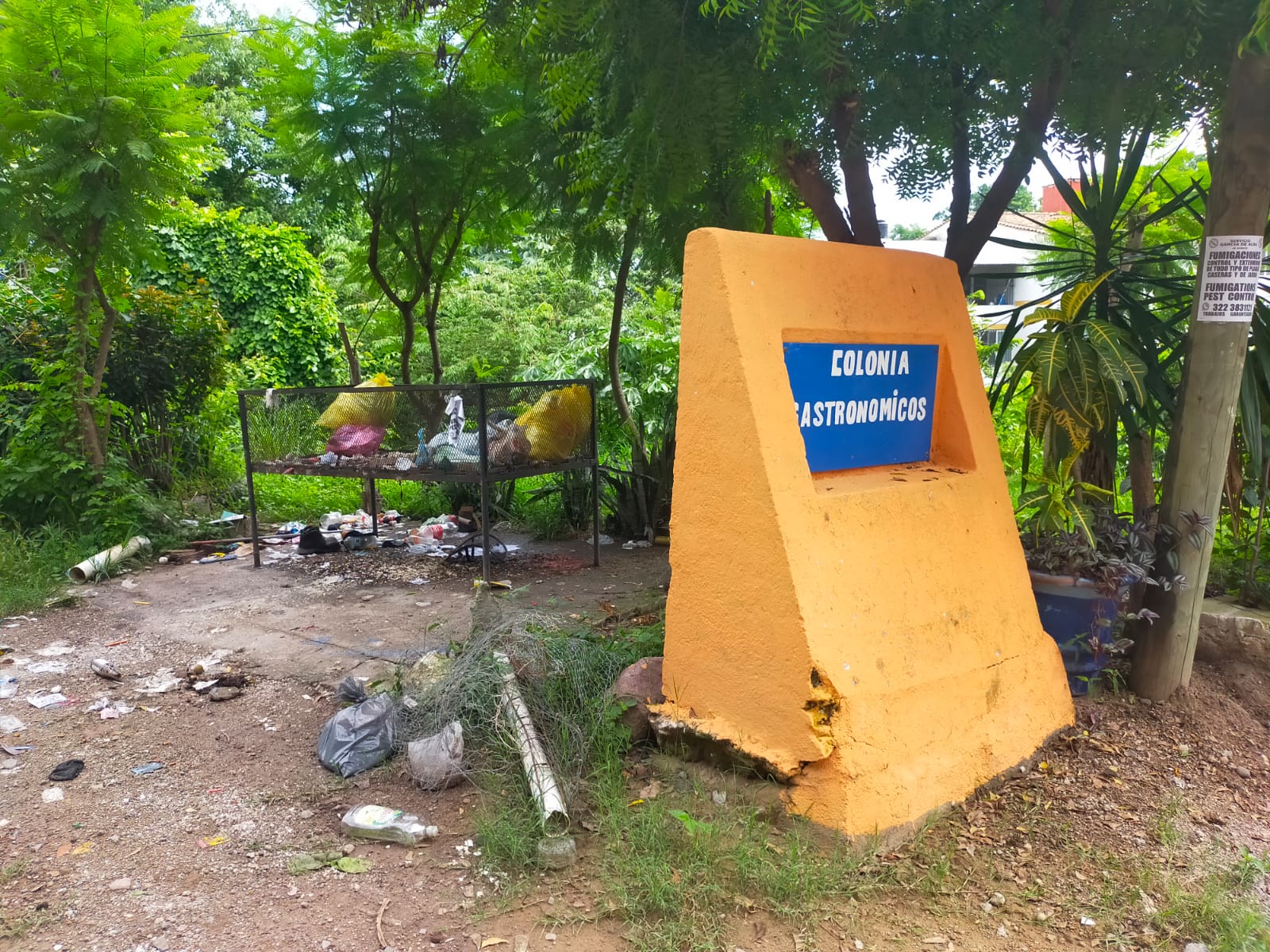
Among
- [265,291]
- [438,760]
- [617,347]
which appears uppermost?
[265,291]

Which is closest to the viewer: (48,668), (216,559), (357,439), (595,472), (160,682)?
(160,682)

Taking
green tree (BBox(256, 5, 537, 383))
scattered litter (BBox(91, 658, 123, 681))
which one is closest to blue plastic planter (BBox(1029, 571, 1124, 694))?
scattered litter (BBox(91, 658, 123, 681))

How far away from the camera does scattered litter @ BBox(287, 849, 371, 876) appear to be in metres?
2.56

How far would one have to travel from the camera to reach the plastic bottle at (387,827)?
2709 mm

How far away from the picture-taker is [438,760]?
9.86ft

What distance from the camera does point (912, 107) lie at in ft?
11.8

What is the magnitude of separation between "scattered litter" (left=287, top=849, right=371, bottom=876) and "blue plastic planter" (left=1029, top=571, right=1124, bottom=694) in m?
2.75

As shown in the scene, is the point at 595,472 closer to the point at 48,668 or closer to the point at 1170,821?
the point at 48,668

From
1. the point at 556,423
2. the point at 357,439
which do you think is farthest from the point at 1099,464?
the point at 357,439

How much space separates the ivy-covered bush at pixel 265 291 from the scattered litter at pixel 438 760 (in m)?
10.7

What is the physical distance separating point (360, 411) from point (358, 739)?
3710 mm

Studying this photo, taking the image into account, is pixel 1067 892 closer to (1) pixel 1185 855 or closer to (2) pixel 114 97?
(1) pixel 1185 855

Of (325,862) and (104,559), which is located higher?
(325,862)

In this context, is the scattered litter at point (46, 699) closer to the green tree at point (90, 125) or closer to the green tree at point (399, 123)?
the green tree at point (90, 125)
